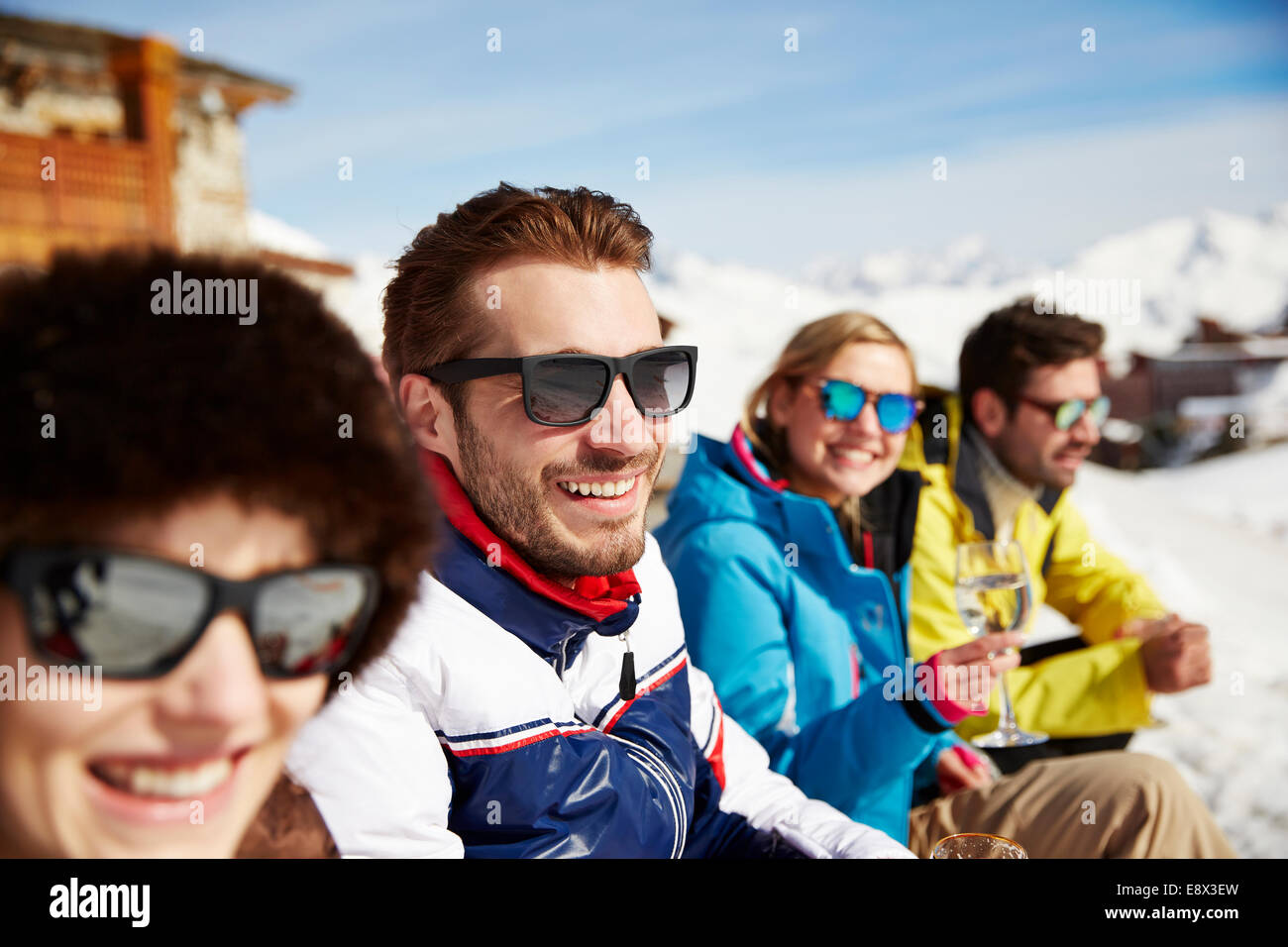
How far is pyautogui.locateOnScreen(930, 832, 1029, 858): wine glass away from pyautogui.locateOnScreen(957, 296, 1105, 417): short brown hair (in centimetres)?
188

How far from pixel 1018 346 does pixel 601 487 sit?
208cm

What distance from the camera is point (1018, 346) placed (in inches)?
121

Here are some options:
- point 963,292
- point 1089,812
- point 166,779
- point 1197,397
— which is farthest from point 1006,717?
point 1197,397

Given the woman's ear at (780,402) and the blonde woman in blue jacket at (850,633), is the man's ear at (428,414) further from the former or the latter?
the woman's ear at (780,402)

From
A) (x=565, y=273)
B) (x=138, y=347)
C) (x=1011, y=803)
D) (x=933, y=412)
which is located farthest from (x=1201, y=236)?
(x=138, y=347)

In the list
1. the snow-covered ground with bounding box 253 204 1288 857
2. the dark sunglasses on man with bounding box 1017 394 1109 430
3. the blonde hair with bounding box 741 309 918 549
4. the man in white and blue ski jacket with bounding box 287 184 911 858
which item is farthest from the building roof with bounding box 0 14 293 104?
the dark sunglasses on man with bounding box 1017 394 1109 430

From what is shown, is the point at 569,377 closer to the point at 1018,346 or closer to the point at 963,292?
the point at 1018,346

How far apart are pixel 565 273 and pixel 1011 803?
176 centimetres

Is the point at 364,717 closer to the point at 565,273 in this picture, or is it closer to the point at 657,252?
the point at 565,273

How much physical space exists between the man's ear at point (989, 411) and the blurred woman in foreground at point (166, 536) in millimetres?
2696

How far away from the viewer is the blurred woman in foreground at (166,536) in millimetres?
680

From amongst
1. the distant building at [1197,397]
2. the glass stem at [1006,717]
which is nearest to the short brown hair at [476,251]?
the glass stem at [1006,717]

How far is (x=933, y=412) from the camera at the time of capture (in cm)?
307

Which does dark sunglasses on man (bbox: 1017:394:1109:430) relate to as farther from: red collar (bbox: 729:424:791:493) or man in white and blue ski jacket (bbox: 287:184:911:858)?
man in white and blue ski jacket (bbox: 287:184:911:858)
